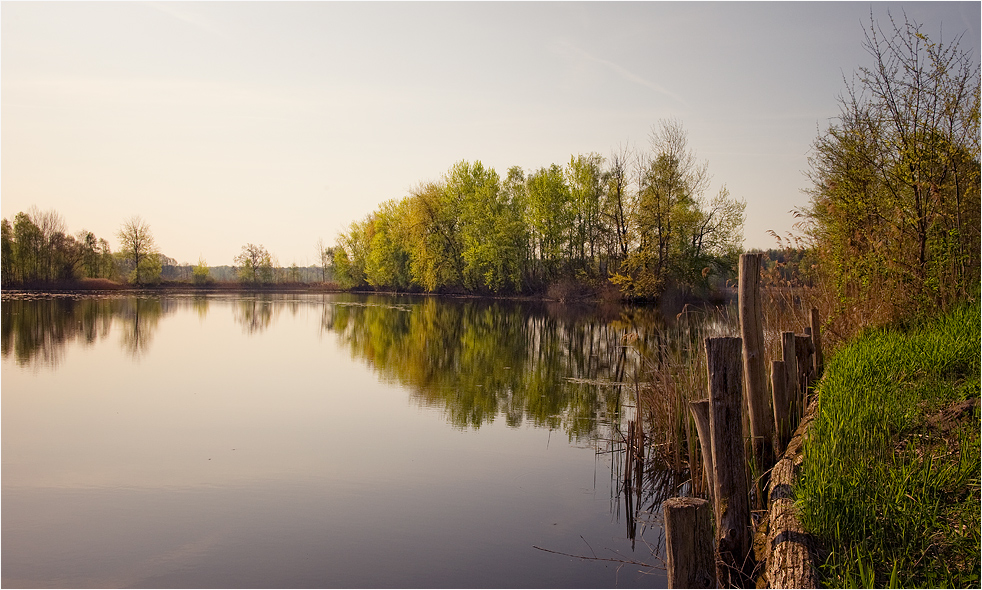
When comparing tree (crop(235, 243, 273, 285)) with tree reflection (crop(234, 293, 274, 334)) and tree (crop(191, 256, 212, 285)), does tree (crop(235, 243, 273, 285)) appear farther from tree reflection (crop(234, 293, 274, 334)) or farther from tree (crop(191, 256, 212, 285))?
tree reflection (crop(234, 293, 274, 334))

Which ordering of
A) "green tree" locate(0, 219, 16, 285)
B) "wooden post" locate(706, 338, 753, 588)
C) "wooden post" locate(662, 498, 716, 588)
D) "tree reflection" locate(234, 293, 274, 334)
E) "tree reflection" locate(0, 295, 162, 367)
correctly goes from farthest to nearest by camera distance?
"green tree" locate(0, 219, 16, 285)
"tree reflection" locate(234, 293, 274, 334)
"tree reflection" locate(0, 295, 162, 367)
"wooden post" locate(706, 338, 753, 588)
"wooden post" locate(662, 498, 716, 588)

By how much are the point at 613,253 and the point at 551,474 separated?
40300mm

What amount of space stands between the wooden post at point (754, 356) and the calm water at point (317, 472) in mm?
1478

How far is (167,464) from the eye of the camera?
9.34 m

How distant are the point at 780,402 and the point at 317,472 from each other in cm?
582

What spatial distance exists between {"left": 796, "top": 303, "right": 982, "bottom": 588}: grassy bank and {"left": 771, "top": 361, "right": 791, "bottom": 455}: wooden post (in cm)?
41

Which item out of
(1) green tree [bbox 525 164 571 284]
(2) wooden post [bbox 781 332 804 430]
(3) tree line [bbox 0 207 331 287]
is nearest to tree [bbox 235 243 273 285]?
(3) tree line [bbox 0 207 331 287]

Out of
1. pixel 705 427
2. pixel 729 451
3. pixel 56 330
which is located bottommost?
pixel 56 330

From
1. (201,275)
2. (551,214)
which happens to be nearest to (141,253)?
(201,275)

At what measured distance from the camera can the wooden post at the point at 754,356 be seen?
256 inches

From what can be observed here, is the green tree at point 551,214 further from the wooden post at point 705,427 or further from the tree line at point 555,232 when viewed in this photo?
the wooden post at point 705,427

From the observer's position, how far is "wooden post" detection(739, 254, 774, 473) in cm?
651

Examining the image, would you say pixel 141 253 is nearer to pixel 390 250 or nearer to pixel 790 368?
pixel 390 250

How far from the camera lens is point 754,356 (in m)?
6.55
